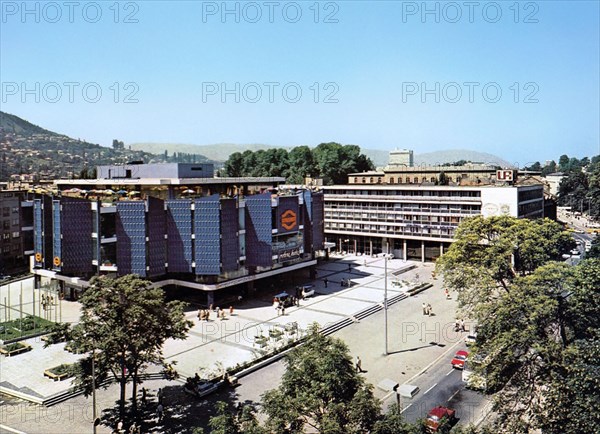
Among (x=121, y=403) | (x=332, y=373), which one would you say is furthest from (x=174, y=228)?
(x=332, y=373)

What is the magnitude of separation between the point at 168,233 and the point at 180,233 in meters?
1.31

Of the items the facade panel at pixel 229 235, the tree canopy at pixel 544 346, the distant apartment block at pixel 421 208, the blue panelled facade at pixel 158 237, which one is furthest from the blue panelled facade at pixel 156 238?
the distant apartment block at pixel 421 208

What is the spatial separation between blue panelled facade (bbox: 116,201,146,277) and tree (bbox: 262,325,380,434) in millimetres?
31612

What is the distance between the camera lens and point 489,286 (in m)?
31.0

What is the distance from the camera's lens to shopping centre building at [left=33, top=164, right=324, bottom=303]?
47.1m

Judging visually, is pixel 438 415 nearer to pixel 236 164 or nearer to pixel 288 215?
pixel 288 215

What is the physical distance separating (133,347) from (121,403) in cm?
387

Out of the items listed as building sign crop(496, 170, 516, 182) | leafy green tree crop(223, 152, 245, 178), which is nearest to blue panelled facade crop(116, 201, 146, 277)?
building sign crop(496, 170, 516, 182)

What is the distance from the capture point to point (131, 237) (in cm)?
4716

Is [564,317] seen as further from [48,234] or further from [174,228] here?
[48,234]

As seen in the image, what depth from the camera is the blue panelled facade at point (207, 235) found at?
48.4 meters

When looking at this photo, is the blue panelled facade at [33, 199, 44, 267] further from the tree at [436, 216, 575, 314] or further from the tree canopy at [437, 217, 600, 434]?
the tree canopy at [437, 217, 600, 434]

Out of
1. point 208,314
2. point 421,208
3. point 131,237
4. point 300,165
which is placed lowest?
point 208,314

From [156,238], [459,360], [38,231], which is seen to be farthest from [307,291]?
[38,231]
